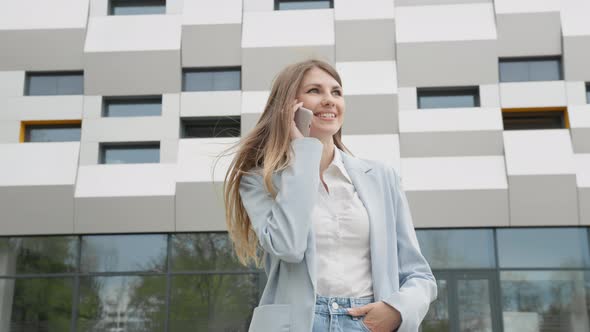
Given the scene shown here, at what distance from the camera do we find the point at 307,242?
7.13 ft

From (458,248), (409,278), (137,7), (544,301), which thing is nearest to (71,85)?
(137,7)

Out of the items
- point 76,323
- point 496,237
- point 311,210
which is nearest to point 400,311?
point 311,210

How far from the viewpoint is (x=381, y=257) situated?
86.3 inches

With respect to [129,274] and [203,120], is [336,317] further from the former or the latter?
[203,120]

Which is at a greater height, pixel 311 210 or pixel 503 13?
pixel 503 13

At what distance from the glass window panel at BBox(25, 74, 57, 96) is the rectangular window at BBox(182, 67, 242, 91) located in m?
2.91

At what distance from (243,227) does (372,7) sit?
1196 cm

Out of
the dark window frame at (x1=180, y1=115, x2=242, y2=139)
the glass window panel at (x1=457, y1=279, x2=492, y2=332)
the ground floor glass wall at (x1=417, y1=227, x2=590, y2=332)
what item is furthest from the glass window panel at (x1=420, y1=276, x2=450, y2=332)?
the dark window frame at (x1=180, y1=115, x2=242, y2=139)

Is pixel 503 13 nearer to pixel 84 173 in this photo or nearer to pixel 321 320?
pixel 84 173

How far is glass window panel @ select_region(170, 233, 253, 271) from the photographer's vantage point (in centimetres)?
1310

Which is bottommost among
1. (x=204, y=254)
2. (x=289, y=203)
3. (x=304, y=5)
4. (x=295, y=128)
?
(x=289, y=203)

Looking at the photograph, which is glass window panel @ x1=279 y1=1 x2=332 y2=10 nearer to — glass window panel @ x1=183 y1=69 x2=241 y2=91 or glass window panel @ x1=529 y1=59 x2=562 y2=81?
glass window panel @ x1=183 y1=69 x2=241 y2=91

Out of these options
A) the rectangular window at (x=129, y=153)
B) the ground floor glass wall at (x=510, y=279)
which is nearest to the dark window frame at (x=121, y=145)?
the rectangular window at (x=129, y=153)

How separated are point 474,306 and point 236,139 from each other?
19.1 ft
